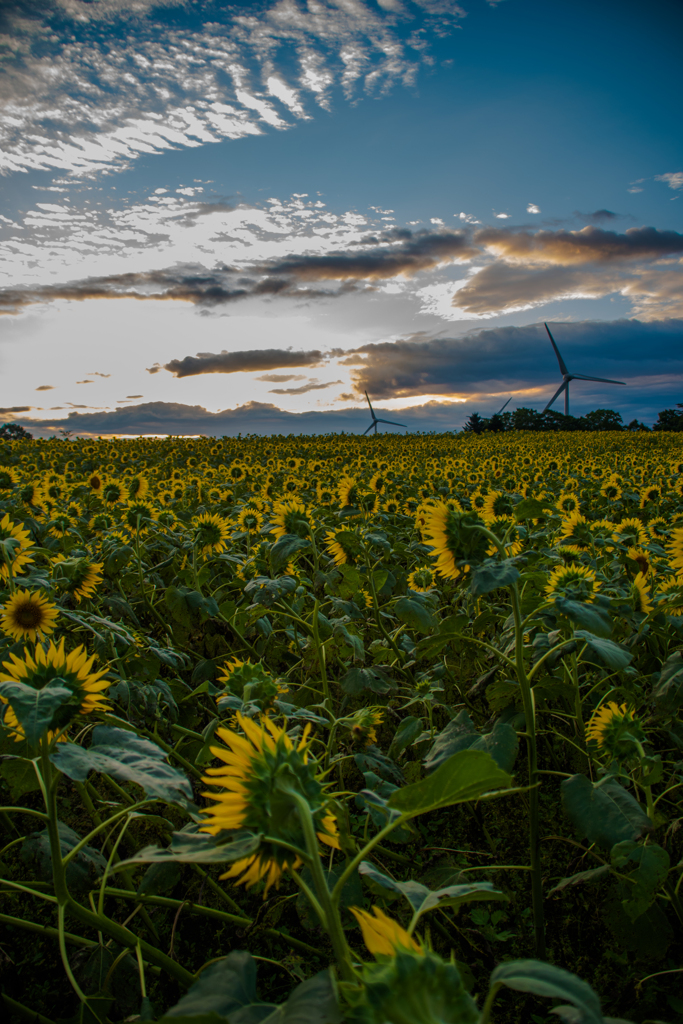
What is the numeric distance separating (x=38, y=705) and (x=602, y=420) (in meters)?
55.7

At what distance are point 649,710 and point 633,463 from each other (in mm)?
11307

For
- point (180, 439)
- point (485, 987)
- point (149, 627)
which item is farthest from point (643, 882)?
point (180, 439)

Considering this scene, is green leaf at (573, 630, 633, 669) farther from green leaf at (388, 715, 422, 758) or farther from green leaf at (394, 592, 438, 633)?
green leaf at (394, 592, 438, 633)

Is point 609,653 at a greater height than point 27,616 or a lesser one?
greater

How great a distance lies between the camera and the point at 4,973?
168cm

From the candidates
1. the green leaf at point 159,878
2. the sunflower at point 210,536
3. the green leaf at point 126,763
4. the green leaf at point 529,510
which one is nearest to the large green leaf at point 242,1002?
the green leaf at point 126,763

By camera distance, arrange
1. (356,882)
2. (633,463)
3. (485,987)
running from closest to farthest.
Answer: (356,882)
(485,987)
(633,463)

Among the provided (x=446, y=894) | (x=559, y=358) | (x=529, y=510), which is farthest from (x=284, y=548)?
(x=559, y=358)

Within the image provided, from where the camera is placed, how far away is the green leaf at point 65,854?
1512 mm

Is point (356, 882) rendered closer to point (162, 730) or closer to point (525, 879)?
point (525, 879)

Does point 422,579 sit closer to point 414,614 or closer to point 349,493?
point 349,493

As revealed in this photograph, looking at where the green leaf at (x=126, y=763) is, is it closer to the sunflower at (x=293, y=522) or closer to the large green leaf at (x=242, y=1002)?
the large green leaf at (x=242, y=1002)

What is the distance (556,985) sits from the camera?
2.01ft

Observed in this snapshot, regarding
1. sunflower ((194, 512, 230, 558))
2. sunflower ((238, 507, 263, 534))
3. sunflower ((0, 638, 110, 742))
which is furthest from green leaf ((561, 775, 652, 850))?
sunflower ((238, 507, 263, 534))
